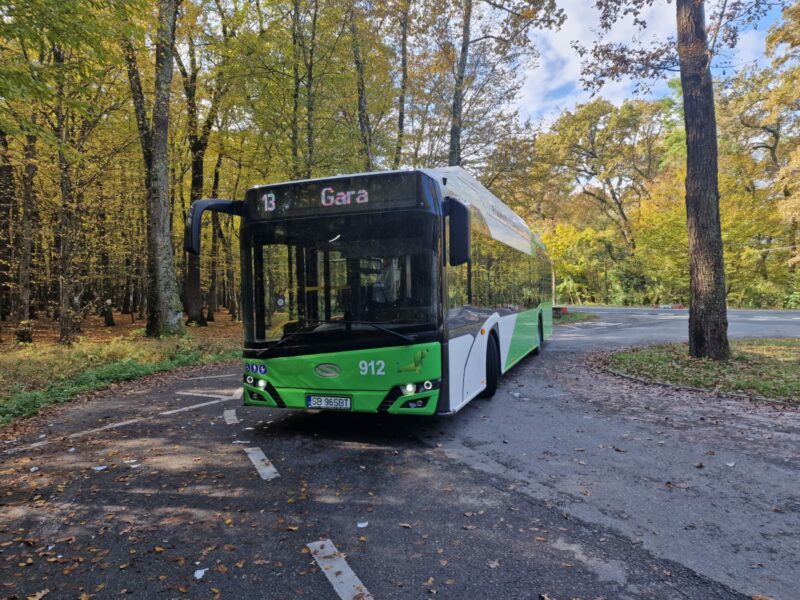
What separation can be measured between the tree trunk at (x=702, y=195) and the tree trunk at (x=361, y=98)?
10193 millimetres

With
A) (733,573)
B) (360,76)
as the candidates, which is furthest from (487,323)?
(360,76)

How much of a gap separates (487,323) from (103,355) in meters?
9.55

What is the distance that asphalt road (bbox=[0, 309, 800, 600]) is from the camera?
9.61ft

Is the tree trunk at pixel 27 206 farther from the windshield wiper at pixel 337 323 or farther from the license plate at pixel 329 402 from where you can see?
the license plate at pixel 329 402

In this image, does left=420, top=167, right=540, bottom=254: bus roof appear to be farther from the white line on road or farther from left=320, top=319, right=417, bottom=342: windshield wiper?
the white line on road

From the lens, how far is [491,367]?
25.5 ft

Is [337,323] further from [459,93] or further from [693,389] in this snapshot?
[459,93]

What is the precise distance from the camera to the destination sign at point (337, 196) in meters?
5.34

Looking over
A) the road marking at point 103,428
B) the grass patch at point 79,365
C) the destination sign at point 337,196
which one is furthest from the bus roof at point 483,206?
the grass patch at point 79,365

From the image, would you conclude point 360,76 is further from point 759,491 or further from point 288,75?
point 759,491

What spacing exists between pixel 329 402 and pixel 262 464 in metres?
0.99

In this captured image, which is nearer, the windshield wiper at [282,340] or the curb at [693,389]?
the windshield wiper at [282,340]

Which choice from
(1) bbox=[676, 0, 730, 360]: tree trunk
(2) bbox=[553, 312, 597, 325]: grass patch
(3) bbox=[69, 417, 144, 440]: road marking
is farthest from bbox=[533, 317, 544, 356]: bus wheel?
(2) bbox=[553, 312, 597, 325]: grass patch

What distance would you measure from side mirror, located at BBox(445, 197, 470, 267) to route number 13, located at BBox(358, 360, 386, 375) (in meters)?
1.41
